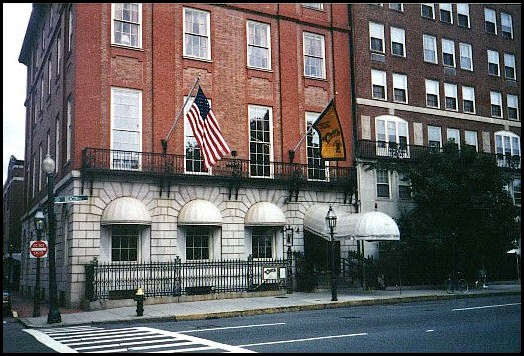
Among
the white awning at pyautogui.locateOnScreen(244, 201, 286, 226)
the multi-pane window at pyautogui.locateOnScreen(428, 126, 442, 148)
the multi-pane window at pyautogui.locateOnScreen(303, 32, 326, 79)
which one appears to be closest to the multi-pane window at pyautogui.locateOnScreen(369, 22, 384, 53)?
the multi-pane window at pyautogui.locateOnScreen(303, 32, 326, 79)

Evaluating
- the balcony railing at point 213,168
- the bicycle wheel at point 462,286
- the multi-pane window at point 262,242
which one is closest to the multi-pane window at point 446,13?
the balcony railing at point 213,168

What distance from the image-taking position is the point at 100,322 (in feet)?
61.4

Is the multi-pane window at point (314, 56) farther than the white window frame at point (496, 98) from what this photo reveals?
No

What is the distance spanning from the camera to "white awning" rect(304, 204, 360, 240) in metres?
28.6

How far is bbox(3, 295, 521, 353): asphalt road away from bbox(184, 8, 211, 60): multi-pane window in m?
15.0

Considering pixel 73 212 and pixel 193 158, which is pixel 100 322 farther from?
pixel 193 158

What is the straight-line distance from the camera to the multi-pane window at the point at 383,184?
3397 cm

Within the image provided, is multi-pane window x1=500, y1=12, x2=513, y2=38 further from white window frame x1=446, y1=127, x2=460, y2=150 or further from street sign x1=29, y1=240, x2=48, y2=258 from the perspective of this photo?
street sign x1=29, y1=240, x2=48, y2=258

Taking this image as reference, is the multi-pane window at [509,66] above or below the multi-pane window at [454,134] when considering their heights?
above

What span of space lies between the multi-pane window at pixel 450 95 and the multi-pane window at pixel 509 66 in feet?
19.9

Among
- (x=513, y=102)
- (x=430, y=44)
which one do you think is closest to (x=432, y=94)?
(x=430, y=44)

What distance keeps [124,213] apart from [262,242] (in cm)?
774

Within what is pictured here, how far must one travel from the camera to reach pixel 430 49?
126ft

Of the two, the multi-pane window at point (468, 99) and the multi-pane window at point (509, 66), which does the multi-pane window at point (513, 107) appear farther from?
the multi-pane window at point (468, 99)
